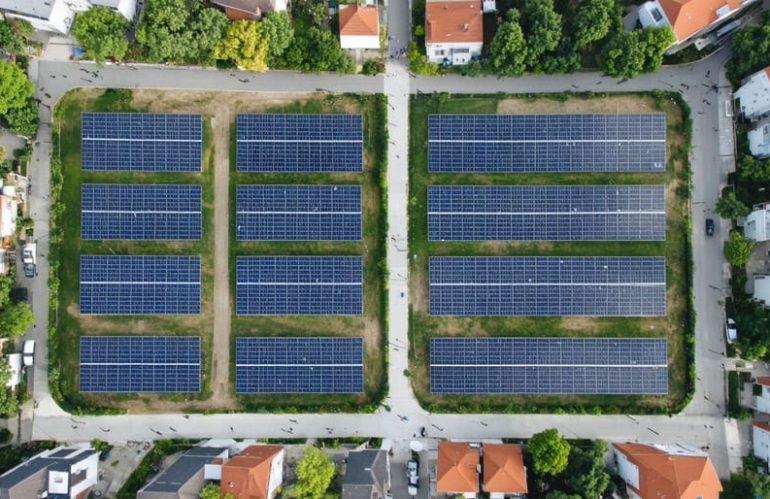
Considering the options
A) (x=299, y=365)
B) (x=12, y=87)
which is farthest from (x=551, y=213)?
(x=12, y=87)

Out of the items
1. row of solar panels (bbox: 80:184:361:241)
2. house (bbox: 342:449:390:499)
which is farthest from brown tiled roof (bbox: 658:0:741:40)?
house (bbox: 342:449:390:499)

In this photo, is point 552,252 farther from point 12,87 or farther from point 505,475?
point 12,87

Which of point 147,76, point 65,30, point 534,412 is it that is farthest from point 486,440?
point 65,30

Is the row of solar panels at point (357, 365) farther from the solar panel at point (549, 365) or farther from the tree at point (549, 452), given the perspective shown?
the tree at point (549, 452)

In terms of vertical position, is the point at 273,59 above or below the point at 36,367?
above

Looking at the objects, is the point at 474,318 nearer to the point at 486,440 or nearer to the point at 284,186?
the point at 486,440

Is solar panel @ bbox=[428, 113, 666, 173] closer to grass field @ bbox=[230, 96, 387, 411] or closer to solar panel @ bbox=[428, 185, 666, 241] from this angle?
solar panel @ bbox=[428, 185, 666, 241]

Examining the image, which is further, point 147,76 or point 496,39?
point 147,76

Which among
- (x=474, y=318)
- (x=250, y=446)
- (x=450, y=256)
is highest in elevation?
(x=450, y=256)
